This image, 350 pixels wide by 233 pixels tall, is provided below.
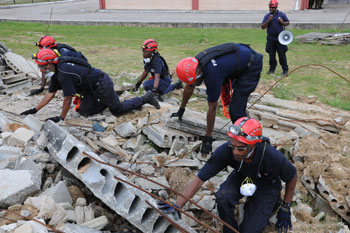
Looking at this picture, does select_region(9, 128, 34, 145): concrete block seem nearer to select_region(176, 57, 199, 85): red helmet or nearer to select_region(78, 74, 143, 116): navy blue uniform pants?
select_region(78, 74, 143, 116): navy blue uniform pants

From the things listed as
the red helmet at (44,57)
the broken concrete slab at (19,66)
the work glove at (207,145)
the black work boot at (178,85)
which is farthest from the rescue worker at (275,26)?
the broken concrete slab at (19,66)

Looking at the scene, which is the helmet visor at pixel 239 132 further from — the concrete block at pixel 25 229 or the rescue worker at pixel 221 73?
the concrete block at pixel 25 229

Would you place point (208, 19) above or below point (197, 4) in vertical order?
below

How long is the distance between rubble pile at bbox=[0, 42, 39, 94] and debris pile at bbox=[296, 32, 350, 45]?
1017 cm

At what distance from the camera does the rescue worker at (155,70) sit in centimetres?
695

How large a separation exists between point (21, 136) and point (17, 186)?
1.29 m

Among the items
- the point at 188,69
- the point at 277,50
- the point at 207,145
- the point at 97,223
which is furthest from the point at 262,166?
the point at 277,50

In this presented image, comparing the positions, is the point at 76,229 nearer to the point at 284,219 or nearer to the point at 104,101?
the point at 284,219

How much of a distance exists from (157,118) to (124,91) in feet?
6.80

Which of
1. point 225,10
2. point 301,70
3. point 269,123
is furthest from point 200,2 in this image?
point 269,123

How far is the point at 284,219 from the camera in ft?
10.9

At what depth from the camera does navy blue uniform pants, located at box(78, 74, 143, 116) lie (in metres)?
5.82

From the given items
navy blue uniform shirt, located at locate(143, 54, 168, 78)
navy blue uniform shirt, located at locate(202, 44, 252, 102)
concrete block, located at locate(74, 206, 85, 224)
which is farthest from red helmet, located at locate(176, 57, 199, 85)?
navy blue uniform shirt, located at locate(143, 54, 168, 78)

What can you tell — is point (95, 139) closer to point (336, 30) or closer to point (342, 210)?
point (342, 210)
